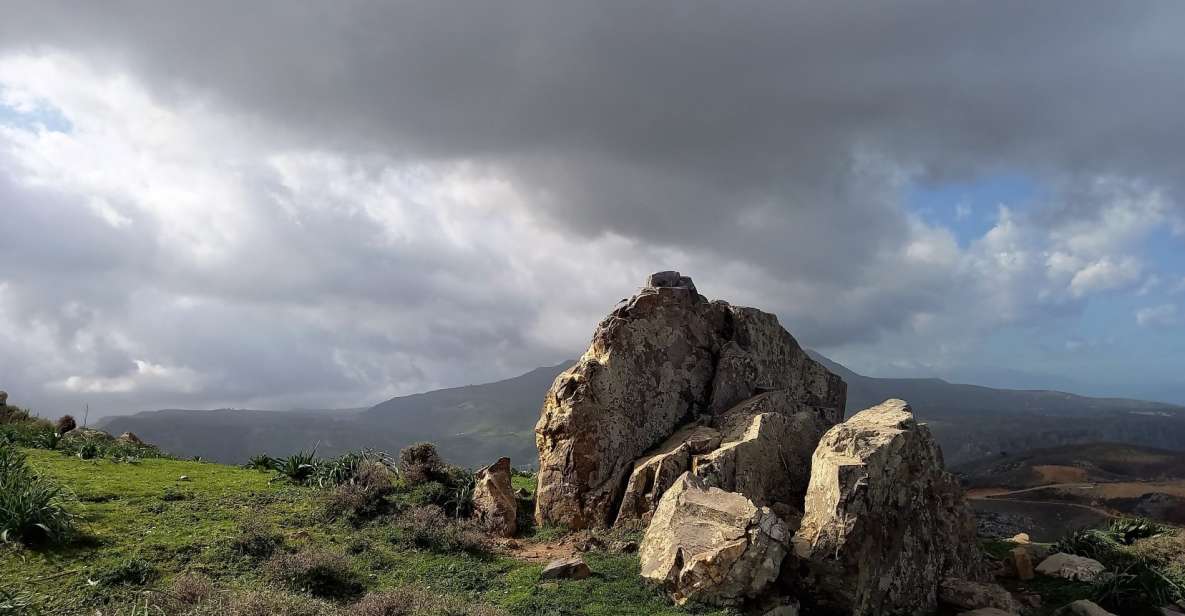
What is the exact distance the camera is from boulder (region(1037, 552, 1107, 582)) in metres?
16.9

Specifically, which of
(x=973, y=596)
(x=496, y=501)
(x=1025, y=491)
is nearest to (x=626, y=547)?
(x=496, y=501)

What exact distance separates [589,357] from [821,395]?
7944 millimetres

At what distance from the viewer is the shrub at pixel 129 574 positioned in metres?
12.6

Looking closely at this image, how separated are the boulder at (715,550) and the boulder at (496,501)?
203 inches

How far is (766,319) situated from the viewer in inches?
893

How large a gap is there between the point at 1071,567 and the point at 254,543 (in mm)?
18454

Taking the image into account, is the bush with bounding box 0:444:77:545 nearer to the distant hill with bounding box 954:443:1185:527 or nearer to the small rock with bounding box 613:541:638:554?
the small rock with bounding box 613:541:638:554

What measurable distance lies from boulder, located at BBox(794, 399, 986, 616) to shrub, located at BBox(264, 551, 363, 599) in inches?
332

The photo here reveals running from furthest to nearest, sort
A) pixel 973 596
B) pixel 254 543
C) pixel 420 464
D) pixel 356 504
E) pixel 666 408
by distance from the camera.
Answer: pixel 420 464 < pixel 666 408 < pixel 356 504 < pixel 254 543 < pixel 973 596

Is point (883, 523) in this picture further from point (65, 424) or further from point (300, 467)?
point (65, 424)

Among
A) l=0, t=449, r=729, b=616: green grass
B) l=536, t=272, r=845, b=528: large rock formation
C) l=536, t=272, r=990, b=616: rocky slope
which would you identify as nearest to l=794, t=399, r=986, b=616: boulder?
l=536, t=272, r=990, b=616: rocky slope

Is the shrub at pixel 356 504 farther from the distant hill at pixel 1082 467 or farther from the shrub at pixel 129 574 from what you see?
the distant hill at pixel 1082 467

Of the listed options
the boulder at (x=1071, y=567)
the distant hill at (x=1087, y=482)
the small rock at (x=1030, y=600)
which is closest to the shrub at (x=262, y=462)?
the small rock at (x=1030, y=600)

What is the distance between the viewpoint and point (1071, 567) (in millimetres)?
17219
